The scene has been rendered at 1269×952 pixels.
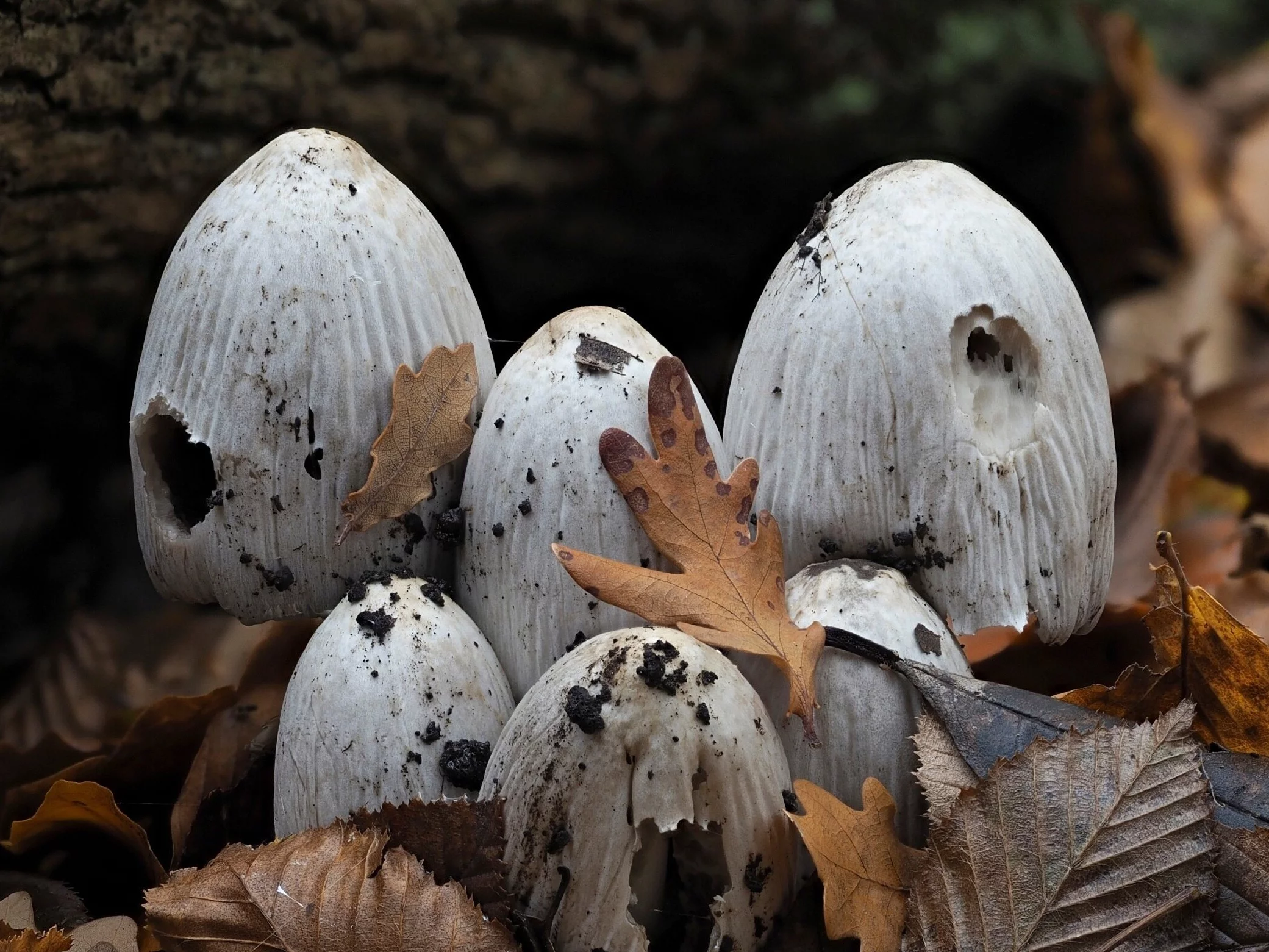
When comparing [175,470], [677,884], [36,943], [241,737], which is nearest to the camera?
[36,943]

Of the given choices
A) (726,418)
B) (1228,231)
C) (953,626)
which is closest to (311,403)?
(726,418)

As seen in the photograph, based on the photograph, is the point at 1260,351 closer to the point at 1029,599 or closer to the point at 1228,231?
the point at 1228,231

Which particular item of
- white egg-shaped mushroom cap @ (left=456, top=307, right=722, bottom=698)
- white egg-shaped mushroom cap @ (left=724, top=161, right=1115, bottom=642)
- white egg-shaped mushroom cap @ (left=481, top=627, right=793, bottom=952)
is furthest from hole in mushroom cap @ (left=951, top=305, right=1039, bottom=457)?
white egg-shaped mushroom cap @ (left=481, top=627, right=793, bottom=952)

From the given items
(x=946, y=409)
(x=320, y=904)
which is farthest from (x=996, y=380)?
(x=320, y=904)

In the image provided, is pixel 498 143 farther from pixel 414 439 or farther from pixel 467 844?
pixel 467 844

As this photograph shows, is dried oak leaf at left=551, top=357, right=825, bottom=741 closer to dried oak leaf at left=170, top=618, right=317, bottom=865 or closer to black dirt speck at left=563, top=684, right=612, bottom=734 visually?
black dirt speck at left=563, top=684, right=612, bottom=734

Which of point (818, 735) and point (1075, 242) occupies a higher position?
point (1075, 242)
